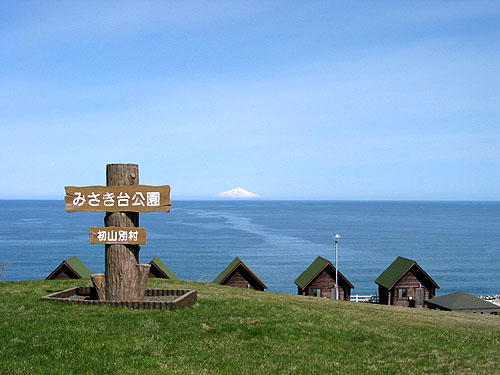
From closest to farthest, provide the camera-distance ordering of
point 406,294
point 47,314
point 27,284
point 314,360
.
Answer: point 314,360
point 47,314
point 27,284
point 406,294

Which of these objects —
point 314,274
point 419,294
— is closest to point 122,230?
point 314,274

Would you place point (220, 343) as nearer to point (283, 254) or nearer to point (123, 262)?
point (123, 262)

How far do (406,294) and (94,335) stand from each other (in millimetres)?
40339

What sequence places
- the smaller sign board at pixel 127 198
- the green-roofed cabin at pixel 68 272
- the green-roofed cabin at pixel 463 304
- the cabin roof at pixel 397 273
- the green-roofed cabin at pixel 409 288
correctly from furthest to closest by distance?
the green-roofed cabin at pixel 409 288, the cabin roof at pixel 397 273, the green-roofed cabin at pixel 463 304, the green-roofed cabin at pixel 68 272, the smaller sign board at pixel 127 198

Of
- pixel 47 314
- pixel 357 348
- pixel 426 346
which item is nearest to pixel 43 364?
pixel 47 314

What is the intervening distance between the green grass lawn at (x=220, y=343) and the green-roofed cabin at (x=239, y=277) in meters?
25.6

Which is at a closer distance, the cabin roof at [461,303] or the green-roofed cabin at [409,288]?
the cabin roof at [461,303]

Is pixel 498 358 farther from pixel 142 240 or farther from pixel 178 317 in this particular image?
pixel 142 240

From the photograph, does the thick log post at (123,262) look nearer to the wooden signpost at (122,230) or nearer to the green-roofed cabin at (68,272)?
the wooden signpost at (122,230)

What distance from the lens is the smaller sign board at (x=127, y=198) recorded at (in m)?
17.1

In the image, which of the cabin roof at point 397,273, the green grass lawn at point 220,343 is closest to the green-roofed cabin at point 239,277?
the cabin roof at point 397,273

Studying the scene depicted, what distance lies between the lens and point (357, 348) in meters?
12.6

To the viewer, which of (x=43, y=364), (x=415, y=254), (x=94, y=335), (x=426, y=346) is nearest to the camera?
(x=43, y=364)

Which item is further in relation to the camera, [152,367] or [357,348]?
[357,348]
